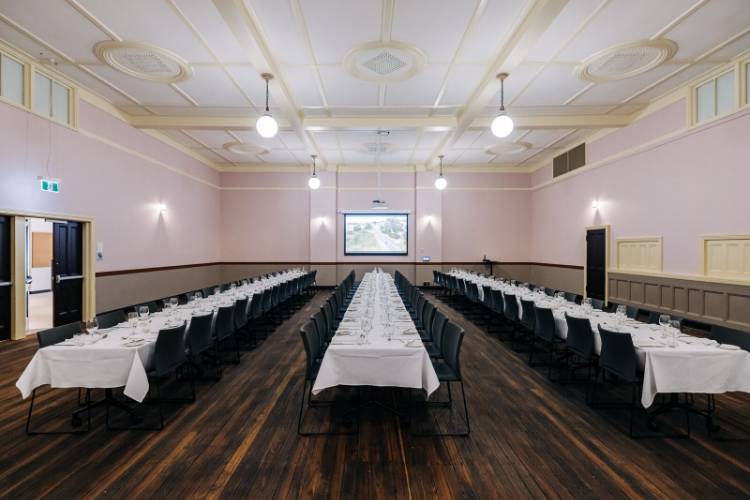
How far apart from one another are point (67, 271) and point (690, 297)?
1144 cm

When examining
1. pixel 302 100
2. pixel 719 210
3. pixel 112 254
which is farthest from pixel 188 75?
pixel 719 210

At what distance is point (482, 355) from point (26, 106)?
8.11 metres

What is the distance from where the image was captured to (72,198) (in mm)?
6395

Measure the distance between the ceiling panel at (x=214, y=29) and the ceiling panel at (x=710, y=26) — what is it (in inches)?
225

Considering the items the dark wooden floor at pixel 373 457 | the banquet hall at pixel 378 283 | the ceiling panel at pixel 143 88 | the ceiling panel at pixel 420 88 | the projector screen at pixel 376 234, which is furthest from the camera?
the projector screen at pixel 376 234

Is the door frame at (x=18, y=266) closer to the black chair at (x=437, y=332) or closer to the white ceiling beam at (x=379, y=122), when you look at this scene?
the white ceiling beam at (x=379, y=122)

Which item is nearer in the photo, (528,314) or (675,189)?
(528,314)

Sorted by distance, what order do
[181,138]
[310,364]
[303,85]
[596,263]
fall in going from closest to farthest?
[310,364], [303,85], [596,263], [181,138]

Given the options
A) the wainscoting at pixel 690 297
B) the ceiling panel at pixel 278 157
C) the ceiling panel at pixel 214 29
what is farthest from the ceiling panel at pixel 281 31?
the wainscoting at pixel 690 297

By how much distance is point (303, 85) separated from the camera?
19.9 feet

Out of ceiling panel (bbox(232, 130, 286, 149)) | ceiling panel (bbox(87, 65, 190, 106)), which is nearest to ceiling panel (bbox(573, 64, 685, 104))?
ceiling panel (bbox(232, 130, 286, 149))

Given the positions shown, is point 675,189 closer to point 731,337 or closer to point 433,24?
point 731,337

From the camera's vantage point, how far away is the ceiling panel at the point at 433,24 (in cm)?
409

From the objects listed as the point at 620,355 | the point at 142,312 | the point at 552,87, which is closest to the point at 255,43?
the point at 142,312
